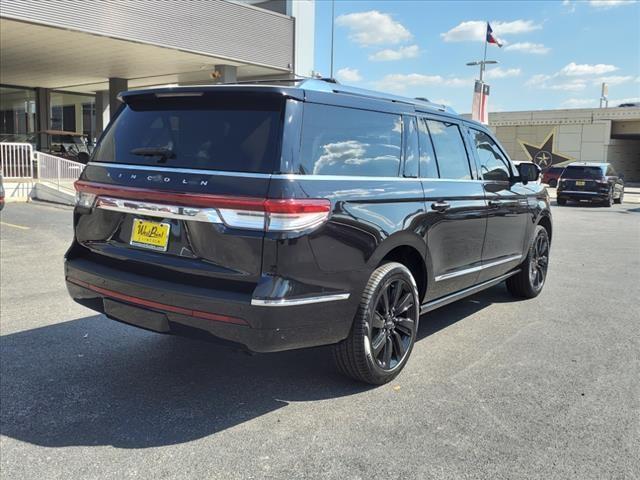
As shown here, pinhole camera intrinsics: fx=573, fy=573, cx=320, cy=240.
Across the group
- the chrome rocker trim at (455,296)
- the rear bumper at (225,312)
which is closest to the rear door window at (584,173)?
the chrome rocker trim at (455,296)

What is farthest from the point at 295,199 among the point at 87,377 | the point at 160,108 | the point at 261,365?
the point at 87,377

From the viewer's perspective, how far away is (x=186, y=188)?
3184mm

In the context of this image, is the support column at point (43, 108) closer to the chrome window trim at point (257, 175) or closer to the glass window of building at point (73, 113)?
the glass window of building at point (73, 113)

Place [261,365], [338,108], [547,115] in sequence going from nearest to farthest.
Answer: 1. [338,108]
2. [261,365]
3. [547,115]

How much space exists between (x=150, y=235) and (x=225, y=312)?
712 millimetres

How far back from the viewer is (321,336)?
333 centimetres

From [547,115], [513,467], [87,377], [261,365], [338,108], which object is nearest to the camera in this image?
[513,467]

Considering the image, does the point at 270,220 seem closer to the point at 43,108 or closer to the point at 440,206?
the point at 440,206

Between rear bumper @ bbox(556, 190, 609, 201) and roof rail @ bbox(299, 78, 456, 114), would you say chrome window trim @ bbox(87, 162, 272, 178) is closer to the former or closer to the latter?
roof rail @ bbox(299, 78, 456, 114)

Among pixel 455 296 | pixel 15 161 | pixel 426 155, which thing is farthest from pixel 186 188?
pixel 15 161

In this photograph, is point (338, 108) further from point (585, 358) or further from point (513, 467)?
point (585, 358)

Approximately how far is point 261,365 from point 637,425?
2466 mm

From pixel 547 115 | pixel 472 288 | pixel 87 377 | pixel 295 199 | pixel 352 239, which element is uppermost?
pixel 547 115

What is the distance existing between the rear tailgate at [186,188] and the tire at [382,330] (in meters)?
0.85
